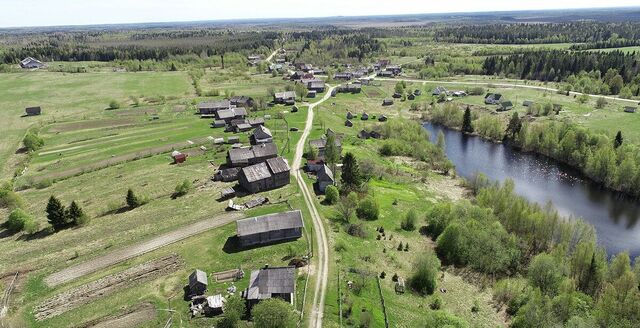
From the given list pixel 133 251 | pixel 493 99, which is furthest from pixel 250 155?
pixel 493 99

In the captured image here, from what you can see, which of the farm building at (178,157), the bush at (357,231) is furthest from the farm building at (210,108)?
the bush at (357,231)

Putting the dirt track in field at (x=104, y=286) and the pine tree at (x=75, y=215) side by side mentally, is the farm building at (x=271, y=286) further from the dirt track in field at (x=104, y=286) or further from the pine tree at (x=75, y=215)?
the pine tree at (x=75, y=215)

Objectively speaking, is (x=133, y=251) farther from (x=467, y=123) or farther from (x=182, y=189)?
(x=467, y=123)

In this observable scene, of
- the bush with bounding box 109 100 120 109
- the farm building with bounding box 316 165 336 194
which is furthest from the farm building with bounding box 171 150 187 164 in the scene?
the bush with bounding box 109 100 120 109

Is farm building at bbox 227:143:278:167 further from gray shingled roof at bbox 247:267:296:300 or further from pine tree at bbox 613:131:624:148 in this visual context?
pine tree at bbox 613:131:624:148

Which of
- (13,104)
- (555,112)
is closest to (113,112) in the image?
(13,104)

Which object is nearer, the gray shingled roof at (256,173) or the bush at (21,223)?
the bush at (21,223)

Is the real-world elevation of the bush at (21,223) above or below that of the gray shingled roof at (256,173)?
below

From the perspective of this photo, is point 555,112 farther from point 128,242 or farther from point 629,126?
point 128,242
